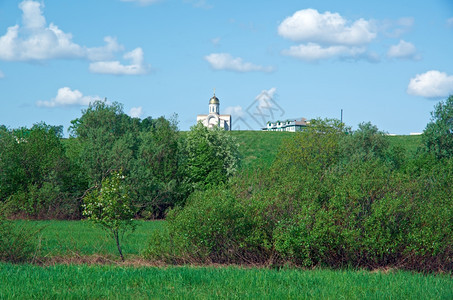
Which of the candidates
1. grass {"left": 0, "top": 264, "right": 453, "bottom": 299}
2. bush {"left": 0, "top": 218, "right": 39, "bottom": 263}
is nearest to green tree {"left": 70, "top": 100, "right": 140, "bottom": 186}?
bush {"left": 0, "top": 218, "right": 39, "bottom": 263}

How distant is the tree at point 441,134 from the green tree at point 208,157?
19982 mm

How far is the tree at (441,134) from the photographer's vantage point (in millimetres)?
48469

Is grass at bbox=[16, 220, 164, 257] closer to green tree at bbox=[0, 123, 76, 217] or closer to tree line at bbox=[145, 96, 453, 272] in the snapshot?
tree line at bbox=[145, 96, 453, 272]

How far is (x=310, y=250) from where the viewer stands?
14.1 metres

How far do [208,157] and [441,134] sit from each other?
23549 millimetres

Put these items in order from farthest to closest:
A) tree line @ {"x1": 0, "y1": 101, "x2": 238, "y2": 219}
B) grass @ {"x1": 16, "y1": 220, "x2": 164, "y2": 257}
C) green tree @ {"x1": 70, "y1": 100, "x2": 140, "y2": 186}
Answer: green tree @ {"x1": 70, "y1": 100, "x2": 140, "y2": 186}
tree line @ {"x1": 0, "y1": 101, "x2": 238, "y2": 219}
grass @ {"x1": 16, "y1": 220, "x2": 164, "y2": 257}

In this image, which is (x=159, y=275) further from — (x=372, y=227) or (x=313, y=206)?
(x=372, y=227)

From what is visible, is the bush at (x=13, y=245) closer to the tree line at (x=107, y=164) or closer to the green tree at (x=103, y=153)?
the tree line at (x=107, y=164)

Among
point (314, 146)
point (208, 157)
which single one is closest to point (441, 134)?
point (314, 146)

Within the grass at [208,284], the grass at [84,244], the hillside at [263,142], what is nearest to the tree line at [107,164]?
the grass at [84,244]

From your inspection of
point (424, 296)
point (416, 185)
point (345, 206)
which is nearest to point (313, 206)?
point (345, 206)

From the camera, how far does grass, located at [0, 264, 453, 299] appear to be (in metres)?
9.96

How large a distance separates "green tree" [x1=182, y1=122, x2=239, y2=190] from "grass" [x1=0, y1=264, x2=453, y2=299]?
28845mm

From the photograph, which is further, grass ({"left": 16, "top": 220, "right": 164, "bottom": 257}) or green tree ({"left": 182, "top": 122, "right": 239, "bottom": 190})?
green tree ({"left": 182, "top": 122, "right": 239, "bottom": 190})
